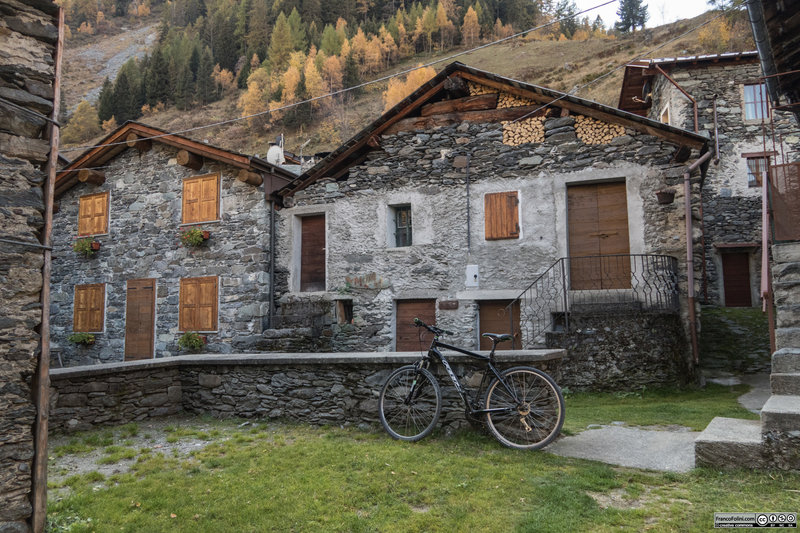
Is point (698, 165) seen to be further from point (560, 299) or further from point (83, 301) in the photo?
point (83, 301)

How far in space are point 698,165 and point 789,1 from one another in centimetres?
320

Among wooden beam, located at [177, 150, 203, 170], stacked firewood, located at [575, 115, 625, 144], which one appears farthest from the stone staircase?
wooden beam, located at [177, 150, 203, 170]

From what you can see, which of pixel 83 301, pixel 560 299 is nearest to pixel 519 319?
pixel 560 299

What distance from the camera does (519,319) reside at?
9.35 meters

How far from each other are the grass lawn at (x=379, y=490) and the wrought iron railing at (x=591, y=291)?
183 inches

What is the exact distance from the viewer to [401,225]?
10.7 metres

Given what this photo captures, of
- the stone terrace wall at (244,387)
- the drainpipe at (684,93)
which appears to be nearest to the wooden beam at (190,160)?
the stone terrace wall at (244,387)

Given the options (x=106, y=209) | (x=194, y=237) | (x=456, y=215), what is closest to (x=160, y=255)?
(x=194, y=237)

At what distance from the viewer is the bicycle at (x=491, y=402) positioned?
4.46m

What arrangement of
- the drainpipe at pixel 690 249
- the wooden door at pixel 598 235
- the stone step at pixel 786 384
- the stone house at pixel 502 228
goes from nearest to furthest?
1. the stone step at pixel 786 384
2. the drainpipe at pixel 690 249
3. the stone house at pixel 502 228
4. the wooden door at pixel 598 235

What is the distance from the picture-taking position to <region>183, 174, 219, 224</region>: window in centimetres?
1213

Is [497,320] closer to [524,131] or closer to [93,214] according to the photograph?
[524,131]

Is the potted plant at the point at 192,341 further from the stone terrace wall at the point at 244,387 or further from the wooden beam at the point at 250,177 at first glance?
the stone terrace wall at the point at 244,387

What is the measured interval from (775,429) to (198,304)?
11076mm
